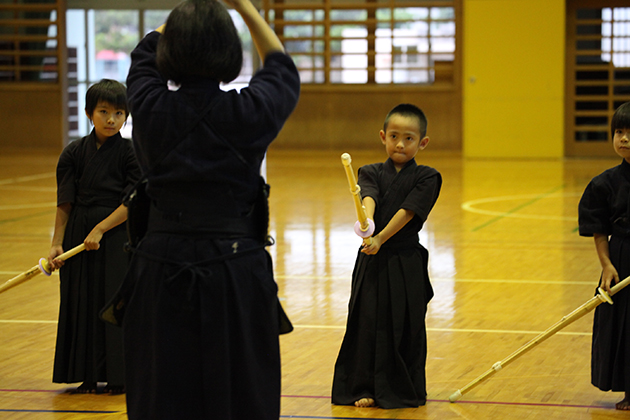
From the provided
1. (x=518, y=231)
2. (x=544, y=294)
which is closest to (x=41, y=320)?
(x=544, y=294)

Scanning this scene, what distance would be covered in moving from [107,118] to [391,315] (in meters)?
1.45

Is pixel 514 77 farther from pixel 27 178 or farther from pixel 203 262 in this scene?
pixel 203 262

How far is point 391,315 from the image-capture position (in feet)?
10.5

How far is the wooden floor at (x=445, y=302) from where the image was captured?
322 cm

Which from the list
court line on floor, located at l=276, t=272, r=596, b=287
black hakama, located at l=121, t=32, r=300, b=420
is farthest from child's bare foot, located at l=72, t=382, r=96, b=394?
court line on floor, located at l=276, t=272, r=596, b=287

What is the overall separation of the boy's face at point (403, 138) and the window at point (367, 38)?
12.1 m

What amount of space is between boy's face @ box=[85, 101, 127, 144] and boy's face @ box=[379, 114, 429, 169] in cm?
114

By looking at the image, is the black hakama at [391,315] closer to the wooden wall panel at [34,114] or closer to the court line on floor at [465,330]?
the court line on floor at [465,330]

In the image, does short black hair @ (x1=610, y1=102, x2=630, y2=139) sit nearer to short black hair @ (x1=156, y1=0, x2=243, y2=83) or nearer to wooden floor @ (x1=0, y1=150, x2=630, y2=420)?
wooden floor @ (x1=0, y1=150, x2=630, y2=420)

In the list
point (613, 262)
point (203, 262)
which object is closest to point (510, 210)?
point (613, 262)

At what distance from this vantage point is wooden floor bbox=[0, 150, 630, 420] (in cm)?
322

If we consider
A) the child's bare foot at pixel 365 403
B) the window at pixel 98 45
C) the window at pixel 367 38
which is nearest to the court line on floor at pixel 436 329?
the child's bare foot at pixel 365 403

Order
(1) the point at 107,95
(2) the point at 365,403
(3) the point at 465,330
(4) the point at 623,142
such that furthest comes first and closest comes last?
(3) the point at 465,330
(1) the point at 107,95
(2) the point at 365,403
(4) the point at 623,142

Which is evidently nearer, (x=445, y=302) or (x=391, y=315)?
(x=391, y=315)
